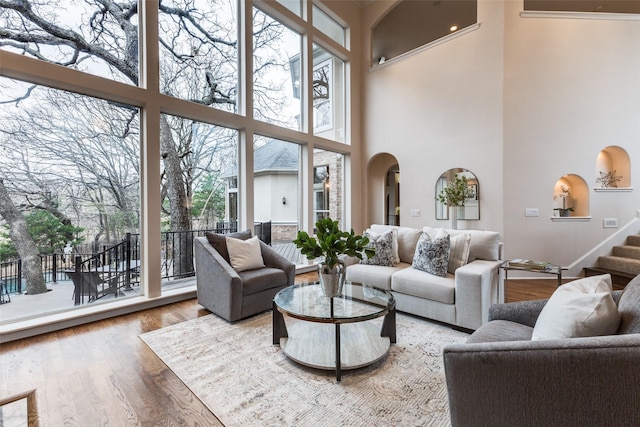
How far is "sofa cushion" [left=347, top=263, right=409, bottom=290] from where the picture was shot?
3.24m

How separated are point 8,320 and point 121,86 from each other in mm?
2587

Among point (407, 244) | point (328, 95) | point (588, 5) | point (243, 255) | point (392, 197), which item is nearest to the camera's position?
point (243, 255)

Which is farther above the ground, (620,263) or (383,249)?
(383,249)

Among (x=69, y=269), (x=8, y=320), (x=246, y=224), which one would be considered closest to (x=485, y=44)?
(x=246, y=224)

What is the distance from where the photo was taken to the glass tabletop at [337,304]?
206cm

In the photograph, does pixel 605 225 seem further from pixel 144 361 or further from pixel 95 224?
pixel 95 224

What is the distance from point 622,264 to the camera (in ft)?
15.0

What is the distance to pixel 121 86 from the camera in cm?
328

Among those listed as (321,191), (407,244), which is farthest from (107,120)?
(407,244)

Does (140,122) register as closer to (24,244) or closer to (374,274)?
(24,244)

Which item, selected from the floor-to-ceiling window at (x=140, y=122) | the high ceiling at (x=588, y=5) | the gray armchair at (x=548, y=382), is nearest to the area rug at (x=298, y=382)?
the gray armchair at (x=548, y=382)

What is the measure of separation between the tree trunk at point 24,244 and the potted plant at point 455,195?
5.61 metres

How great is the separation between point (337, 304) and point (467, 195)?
153 inches

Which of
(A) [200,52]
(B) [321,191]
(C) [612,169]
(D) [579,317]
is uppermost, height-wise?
(A) [200,52]
